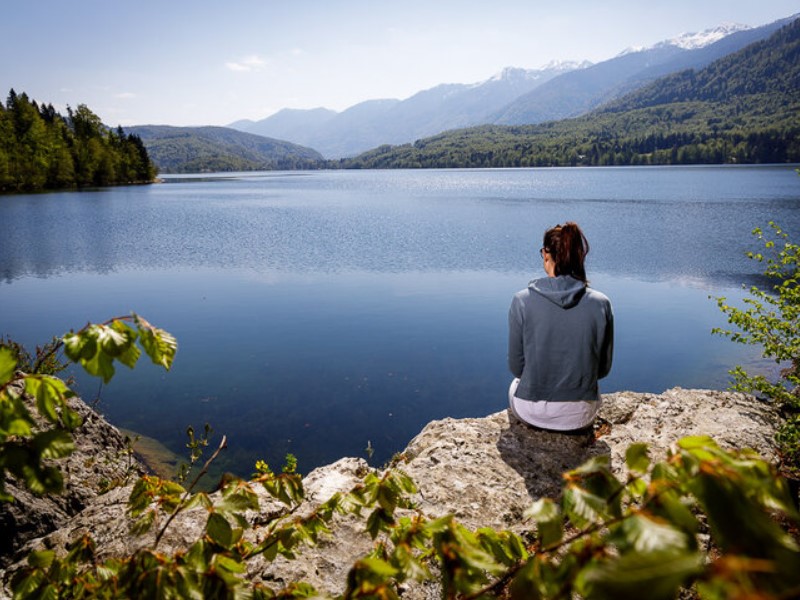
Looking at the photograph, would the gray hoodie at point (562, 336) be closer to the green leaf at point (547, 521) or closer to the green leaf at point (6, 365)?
the green leaf at point (547, 521)

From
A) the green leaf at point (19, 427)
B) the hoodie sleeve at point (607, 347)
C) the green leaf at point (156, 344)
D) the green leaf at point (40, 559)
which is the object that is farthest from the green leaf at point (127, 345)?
the hoodie sleeve at point (607, 347)

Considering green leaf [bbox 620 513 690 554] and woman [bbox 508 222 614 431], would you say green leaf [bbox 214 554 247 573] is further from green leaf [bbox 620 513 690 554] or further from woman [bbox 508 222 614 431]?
woman [bbox 508 222 614 431]

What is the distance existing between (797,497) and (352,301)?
16918mm

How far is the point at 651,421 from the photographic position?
20.8 ft

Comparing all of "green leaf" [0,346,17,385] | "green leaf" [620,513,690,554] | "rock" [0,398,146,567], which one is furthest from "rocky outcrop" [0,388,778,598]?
"green leaf" [620,513,690,554]

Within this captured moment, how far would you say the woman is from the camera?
17.4ft

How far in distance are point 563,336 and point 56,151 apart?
110 meters

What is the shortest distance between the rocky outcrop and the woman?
0.51 metres

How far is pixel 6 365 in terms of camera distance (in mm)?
1668

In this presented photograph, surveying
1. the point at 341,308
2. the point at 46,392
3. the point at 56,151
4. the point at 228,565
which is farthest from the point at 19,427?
the point at 56,151

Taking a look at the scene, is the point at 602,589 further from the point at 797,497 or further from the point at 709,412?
the point at 709,412

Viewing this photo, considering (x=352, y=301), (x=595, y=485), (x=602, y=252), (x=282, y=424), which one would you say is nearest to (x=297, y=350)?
(x=282, y=424)

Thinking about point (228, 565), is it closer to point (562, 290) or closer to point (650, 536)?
point (650, 536)

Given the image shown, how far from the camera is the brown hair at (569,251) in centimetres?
530
